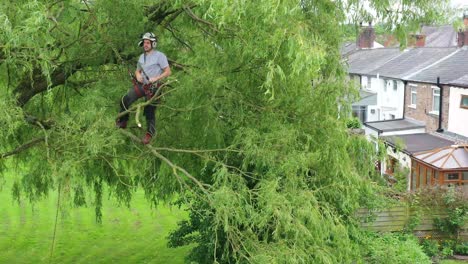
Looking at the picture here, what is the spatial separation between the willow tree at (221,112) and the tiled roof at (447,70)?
1623 centimetres

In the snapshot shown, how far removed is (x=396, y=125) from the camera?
24.8 meters

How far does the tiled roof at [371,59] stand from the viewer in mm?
32875

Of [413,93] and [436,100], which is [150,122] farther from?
[413,93]

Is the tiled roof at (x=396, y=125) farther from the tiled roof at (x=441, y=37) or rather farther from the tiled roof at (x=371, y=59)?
the tiled roof at (x=441, y=37)

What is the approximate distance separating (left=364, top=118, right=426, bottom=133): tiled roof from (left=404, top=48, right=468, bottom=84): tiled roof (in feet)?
6.92

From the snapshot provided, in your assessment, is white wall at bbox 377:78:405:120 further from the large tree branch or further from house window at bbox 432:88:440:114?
the large tree branch

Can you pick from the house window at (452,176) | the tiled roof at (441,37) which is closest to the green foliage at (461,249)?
the house window at (452,176)

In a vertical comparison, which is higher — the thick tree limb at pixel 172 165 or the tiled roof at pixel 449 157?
the thick tree limb at pixel 172 165

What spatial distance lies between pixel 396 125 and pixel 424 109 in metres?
1.60

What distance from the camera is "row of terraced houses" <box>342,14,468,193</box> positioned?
1825 centimetres

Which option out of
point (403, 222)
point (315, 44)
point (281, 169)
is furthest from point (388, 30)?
point (403, 222)

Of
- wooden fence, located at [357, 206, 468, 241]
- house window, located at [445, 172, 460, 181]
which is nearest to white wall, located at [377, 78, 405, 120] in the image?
house window, located at [445, 172, 460, 181]

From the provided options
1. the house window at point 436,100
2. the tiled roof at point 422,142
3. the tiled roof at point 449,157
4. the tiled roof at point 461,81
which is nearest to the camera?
the tiled roof at point 449,157

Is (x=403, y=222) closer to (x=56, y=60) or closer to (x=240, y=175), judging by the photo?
(x=240, y=175)
